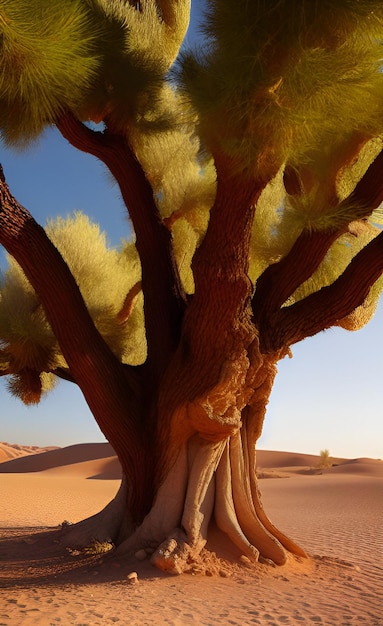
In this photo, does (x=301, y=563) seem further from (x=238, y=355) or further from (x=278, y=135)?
(x=278, y=135)

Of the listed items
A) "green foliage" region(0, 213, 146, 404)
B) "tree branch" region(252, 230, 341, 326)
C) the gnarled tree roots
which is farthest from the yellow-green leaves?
the gnarled tree roots

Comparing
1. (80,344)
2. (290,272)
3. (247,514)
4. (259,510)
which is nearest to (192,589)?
(247,514)

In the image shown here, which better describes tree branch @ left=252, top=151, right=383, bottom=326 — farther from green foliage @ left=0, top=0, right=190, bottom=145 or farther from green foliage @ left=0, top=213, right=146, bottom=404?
green foliage @ left=0, top=213, right=146, bottom=404

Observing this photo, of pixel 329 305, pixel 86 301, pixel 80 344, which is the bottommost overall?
pixel 80 344

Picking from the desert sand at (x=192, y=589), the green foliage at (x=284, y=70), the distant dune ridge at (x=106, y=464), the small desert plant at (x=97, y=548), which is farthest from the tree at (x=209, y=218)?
the distant dune ridge at (x=106, y=464)

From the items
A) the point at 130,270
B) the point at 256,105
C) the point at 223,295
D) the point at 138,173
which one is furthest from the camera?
the point at 130,270

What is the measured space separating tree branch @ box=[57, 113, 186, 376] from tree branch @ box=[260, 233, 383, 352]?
1.14 metres

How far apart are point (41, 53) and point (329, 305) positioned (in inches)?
150

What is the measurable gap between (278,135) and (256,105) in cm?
31

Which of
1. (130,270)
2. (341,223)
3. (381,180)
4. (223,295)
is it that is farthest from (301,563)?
(130,270)

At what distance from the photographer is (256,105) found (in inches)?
204

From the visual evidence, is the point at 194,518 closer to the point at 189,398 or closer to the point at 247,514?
the point at 247,514

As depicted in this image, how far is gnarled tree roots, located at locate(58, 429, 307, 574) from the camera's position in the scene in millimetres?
6723

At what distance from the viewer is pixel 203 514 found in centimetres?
695
